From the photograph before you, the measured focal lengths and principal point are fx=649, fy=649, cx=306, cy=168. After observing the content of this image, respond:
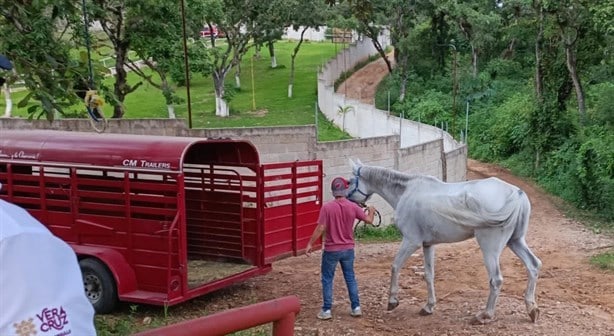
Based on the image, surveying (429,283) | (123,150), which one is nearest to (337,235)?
(429,283)

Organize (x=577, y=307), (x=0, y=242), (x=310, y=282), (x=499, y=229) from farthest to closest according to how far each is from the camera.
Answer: (x=310, y=282)
(x=577, y=307)
(x=499, y=229)
(x=0, y=242)

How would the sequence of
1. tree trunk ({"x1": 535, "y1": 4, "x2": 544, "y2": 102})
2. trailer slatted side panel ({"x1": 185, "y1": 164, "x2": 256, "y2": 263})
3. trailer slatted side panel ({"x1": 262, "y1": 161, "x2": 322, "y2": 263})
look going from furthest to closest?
tree trunk ({"x1": 535, "y1": 4, "x2": 544, "y2": 102}) < trailer slatted side panel ({"x1": 185, "y1": 164, "x2": 256, "y2": 263}) < trailer slatted side panel ({"x1": 262, "y1": 161, "x2": 322, "y2": 263})

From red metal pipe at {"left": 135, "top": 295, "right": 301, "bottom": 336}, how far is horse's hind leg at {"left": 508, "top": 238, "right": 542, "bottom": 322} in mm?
5759

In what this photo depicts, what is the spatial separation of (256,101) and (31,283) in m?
36.1

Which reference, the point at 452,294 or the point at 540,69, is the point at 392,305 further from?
the point at 540,69

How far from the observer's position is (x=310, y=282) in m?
9.25

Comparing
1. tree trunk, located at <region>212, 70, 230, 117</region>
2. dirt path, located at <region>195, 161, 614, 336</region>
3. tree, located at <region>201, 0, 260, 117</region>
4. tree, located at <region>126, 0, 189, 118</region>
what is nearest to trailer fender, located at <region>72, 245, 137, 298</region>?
dirt path, located at <region>195, 161, 614, 336</region>

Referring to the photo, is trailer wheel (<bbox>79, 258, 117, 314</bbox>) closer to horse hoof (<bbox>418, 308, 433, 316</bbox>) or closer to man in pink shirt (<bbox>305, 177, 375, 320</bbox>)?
man in pink shirt (<bbox>305, 177, 375, 320</bbox>)

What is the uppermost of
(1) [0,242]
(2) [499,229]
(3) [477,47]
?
(3) [477,47]

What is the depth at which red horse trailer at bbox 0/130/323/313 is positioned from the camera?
286 inches

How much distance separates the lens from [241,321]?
197 cm

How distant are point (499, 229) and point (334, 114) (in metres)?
24.3

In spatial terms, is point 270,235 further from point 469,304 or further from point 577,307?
point 577,307

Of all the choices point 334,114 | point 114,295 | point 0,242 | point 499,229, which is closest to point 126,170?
point 114,295
